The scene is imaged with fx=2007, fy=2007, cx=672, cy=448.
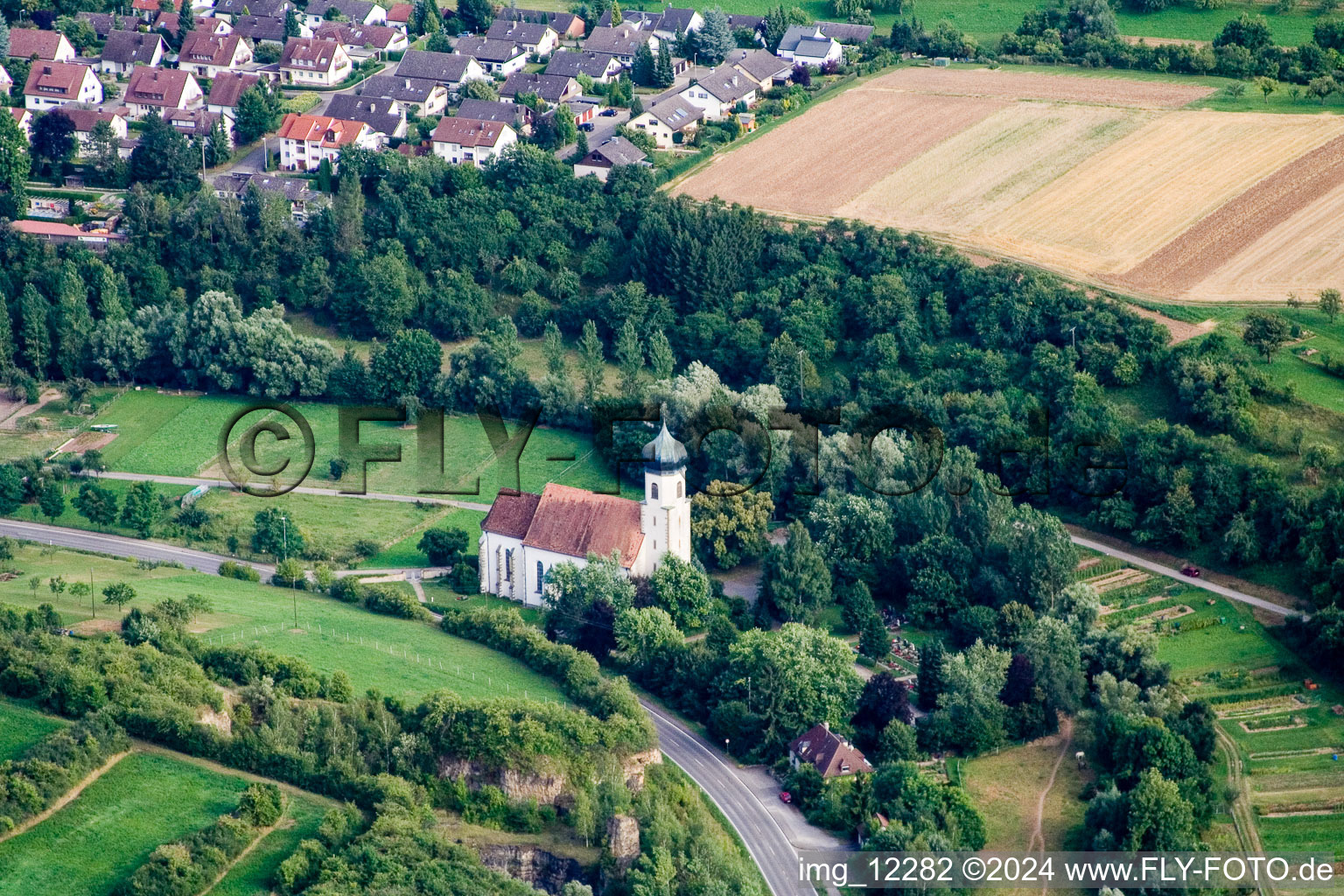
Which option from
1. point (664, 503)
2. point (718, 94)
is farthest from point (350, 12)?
point (664, 503)

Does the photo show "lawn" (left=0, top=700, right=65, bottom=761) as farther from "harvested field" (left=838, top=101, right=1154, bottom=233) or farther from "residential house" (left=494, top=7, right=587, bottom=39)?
"residential house" (left=494, top=7, right=587, bottom=39)

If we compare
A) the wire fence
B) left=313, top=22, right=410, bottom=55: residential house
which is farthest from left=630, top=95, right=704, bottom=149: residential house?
the wire fence

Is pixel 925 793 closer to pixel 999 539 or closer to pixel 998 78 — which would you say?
pixel 999 539

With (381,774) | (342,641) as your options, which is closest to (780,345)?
(342,641)

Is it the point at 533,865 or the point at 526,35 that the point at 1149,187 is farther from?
the point at 533,865

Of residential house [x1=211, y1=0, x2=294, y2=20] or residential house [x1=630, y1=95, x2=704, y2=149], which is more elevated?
residential house [x1=211, y1=0, x2=294, y2=20]

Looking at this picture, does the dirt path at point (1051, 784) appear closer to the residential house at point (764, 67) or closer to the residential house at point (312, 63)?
the residential house at point (764, 67)
